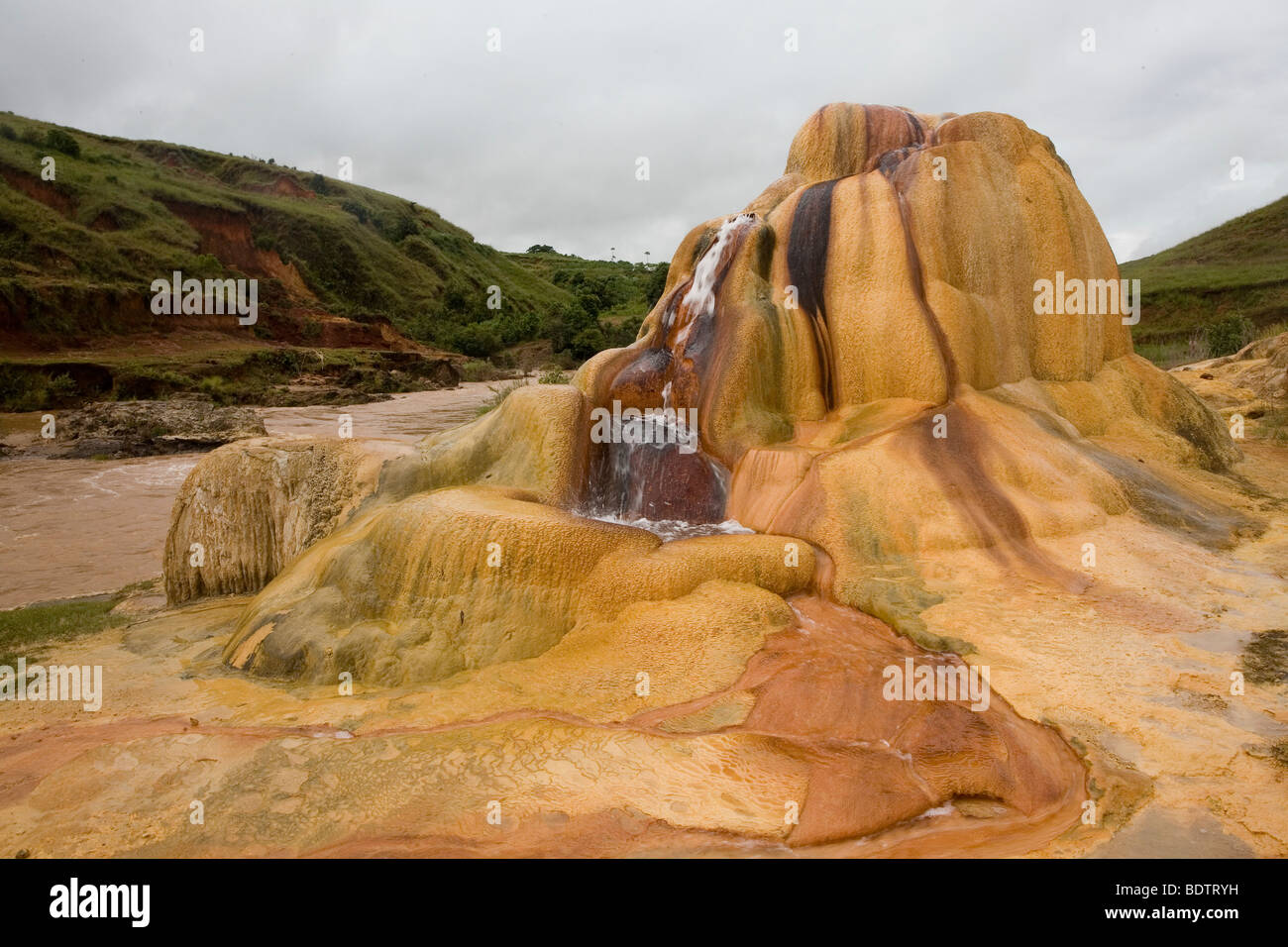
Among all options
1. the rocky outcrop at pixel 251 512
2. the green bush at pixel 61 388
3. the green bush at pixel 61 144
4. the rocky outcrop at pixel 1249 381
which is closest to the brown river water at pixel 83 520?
the rocky outcrop at pixel 251 512

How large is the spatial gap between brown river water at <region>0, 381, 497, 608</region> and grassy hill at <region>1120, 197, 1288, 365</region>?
80.6 ft

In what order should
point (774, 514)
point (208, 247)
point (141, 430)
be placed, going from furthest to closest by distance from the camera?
point (208, 247) < point (141, 430) < point (774, 514)

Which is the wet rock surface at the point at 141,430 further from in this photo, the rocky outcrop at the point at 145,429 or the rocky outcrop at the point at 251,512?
the rocky outcrop at the point at 251,512

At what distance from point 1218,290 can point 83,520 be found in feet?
132

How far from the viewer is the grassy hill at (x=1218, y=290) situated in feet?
81.8

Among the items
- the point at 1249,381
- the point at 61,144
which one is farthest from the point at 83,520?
the point at 61,144

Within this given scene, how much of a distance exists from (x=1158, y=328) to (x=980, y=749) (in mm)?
35924

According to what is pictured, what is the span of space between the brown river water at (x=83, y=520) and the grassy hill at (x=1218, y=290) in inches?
967

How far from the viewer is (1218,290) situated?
3253 centimetres

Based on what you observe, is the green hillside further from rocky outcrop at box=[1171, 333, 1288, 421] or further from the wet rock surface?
rocky outcrop at box=[1171, 333, 1288, 421]

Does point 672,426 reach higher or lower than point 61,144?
lower

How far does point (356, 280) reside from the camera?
1825 inches

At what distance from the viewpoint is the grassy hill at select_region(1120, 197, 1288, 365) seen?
981 inches

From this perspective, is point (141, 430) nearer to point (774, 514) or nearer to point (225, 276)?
point (774, 514)
